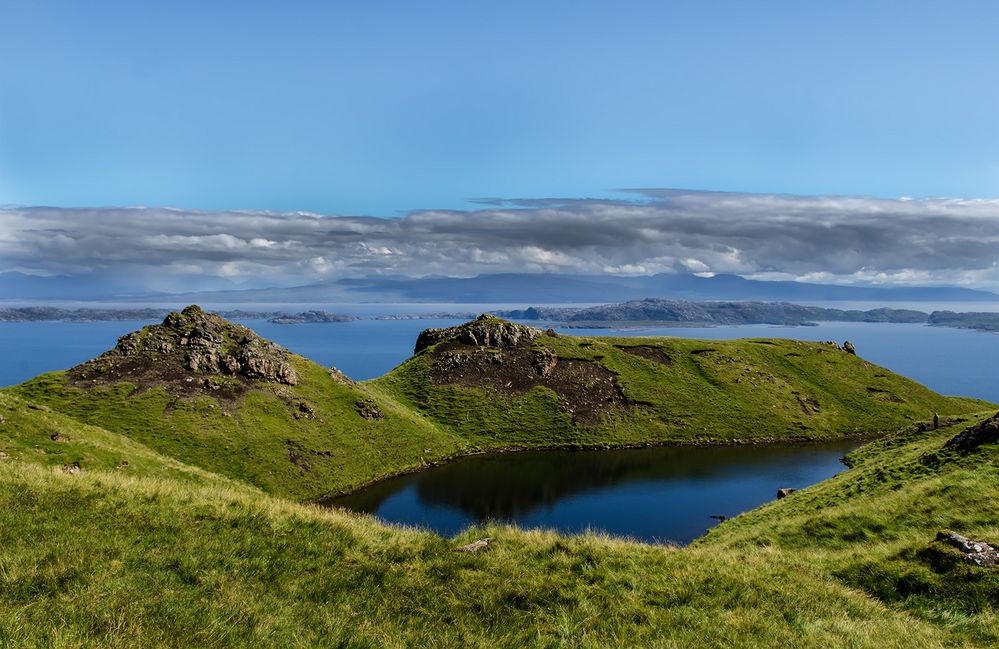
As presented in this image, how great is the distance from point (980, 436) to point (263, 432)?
90.2 meters

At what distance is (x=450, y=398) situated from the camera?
126812 mm

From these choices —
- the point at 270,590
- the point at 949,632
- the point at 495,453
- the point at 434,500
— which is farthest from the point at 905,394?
the point at 270,590

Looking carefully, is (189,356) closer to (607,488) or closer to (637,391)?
(607,488)

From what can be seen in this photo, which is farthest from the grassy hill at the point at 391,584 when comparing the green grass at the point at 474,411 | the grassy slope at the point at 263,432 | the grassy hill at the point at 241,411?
the green grass at the point at 474,411

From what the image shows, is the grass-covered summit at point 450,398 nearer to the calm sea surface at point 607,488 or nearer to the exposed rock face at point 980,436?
the calm sea surface at point 607,488

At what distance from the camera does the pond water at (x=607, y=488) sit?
7350 cm

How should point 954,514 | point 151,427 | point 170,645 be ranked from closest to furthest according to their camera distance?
point 170,645 → point 954,514 → point 151,427

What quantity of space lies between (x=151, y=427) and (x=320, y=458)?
2540 centimetres

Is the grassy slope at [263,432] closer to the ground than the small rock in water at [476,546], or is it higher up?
closer to the ground

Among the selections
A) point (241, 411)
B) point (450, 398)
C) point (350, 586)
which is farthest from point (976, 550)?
point (450, 398)

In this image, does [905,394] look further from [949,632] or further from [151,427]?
[151,427]

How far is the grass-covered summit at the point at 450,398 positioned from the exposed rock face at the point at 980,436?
2989 inches

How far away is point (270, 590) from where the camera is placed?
51.9 feet

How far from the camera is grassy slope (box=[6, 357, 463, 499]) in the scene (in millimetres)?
80062
